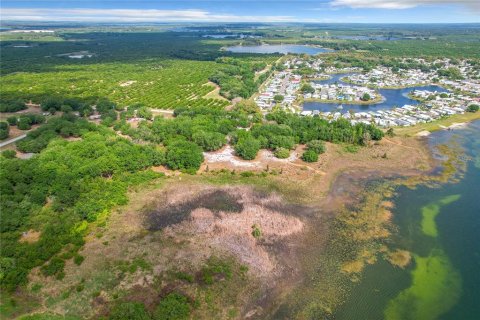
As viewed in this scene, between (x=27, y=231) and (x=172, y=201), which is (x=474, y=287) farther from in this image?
(x=27, y=231)

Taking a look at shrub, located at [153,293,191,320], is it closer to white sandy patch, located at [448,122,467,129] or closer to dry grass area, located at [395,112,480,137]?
dry grass area, located at [395,112,480,137]

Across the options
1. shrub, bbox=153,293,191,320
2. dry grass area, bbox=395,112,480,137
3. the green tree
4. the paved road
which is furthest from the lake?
shrub, bbox=153,293,191,320

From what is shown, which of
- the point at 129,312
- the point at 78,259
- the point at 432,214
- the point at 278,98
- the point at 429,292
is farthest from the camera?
the point at 278,98

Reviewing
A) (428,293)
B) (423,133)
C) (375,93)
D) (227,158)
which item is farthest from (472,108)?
(428,293)

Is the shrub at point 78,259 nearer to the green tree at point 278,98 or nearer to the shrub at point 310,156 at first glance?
the shrub at point 310,156

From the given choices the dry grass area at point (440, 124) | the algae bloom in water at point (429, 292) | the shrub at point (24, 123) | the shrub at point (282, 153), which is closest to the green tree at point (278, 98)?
the dry grass area at point (440, 124)

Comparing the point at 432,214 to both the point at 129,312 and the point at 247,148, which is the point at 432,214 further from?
the point at 129,312

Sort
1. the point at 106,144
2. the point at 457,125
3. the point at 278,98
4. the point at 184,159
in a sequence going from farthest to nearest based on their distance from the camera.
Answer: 1. the point at 278,98
2. the point at 457,125
3. the point at 106,144
4. the point at 184,159
